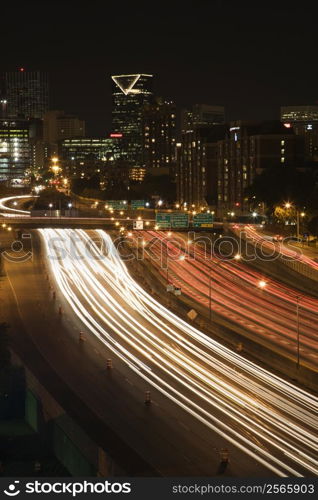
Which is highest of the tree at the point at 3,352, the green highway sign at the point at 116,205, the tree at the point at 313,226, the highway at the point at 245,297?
the green highway sign at the point at 116,205

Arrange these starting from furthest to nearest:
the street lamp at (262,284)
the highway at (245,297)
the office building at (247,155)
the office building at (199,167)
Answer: the office building at (199,167)
the office building at (247,155)
the street lamp at (262,284)
the highway at (245,297)

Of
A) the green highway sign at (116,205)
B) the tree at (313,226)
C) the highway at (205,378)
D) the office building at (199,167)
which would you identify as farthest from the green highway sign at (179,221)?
the office building at (199,167)

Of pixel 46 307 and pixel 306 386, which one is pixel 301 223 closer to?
pixel 46 307

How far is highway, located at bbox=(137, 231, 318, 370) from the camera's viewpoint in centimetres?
3591

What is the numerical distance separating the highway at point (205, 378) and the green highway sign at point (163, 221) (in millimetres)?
5661

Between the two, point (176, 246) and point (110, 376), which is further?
point (176, 246)

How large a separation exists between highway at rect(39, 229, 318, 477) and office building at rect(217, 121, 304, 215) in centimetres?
4470

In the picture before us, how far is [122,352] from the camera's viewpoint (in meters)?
33.6

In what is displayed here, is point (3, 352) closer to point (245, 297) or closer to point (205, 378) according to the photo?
point (205, 378)

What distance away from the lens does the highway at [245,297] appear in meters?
35.9

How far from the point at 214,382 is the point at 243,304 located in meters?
16.3

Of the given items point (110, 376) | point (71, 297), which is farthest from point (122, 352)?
point (71, 297)

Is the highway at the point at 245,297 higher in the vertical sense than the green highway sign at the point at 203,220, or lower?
lower

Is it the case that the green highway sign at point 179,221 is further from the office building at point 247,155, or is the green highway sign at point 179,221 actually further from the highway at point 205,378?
the office building at point 247,155
